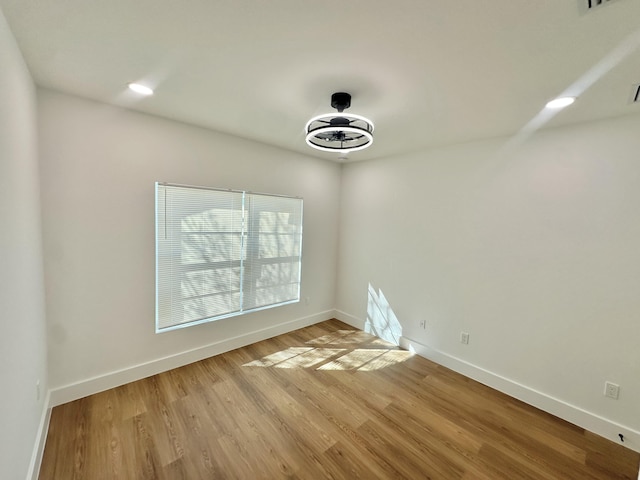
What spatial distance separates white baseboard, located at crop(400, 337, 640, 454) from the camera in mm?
2109

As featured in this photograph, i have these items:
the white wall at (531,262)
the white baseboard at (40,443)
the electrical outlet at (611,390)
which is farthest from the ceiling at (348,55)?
the white baseboard at (40,443)

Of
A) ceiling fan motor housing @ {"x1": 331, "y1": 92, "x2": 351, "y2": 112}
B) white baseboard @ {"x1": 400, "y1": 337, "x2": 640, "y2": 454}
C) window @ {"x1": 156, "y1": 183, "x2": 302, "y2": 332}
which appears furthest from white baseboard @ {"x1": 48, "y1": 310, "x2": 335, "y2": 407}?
ceiling fan motor housing @ {"x1": 331, "y1": 92, "x2": 351, "y2": 112}

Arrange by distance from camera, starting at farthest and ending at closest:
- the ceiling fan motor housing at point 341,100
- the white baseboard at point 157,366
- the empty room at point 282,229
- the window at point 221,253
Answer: the window at point 221,253, the white baseboard at point 157,366, the ceiling fan motor housing at point 341,100, the empty room at point 282,229

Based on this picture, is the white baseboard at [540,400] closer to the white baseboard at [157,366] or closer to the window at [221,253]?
the white baseboard at [157,366]

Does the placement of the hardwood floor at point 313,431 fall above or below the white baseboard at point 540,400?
below

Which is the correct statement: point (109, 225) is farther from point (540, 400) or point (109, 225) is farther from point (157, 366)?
point (540, 400)

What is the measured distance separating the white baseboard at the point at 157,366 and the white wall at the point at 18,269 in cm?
38

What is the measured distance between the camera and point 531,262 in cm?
251

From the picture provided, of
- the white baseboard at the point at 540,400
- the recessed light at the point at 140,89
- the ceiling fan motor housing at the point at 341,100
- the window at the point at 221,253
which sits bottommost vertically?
the white baseboard at the point at 540,400

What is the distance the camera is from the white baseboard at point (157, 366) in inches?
89.5

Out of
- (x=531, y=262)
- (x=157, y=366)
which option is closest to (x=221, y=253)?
(x=157, y=366)

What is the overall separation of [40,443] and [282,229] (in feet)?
9.03

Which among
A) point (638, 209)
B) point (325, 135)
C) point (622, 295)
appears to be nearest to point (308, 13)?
point (325, 135)

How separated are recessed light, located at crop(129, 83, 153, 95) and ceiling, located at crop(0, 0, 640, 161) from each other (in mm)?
57
